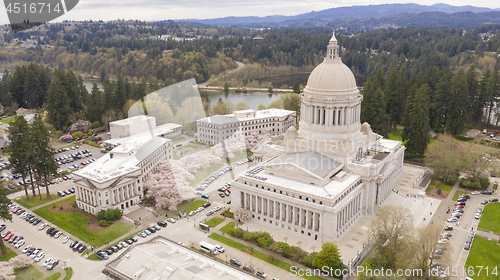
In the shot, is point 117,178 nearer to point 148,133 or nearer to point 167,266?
point 148,133

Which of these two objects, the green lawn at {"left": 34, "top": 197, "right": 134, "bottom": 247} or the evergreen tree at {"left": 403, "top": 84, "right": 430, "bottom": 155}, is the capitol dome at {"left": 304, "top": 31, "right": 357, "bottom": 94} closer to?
the evergreen tree at {"left": 403, "top": 84, "right": 430, "bottom": 155}

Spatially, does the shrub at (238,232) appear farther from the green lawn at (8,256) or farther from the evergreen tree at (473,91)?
the evergreen tree at (473,91)

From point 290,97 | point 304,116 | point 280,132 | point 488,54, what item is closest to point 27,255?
point 304,116

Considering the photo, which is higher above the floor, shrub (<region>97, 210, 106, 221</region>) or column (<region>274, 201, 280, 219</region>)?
column (<region>274, 201, 280, 219</region>)

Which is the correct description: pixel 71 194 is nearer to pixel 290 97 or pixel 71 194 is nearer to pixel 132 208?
pixel 132 208

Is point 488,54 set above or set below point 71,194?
above

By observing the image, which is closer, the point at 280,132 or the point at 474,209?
the point at 474,209

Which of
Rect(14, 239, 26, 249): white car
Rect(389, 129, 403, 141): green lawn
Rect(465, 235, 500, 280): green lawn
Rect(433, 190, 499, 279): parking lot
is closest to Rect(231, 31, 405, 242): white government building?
Rect(433, 190, 499, 279): parking lot
